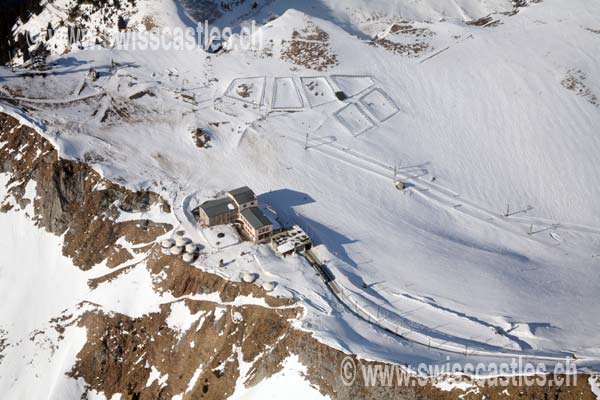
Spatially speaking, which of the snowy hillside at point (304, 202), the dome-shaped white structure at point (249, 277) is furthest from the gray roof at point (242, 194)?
the dome-shaped white structure at point (249, 277)

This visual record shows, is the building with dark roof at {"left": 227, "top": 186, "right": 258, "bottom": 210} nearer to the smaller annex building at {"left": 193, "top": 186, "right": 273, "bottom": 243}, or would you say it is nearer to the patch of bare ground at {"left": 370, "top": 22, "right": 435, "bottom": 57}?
the smaller annex building at {"left": 193, "top": 186, "right": 273, "bottom": 243}

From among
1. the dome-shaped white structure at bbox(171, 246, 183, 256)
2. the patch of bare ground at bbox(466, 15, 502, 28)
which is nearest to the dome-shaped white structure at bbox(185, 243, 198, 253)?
the dome-shaped white structure at bbox(171, 246, 183, 256)

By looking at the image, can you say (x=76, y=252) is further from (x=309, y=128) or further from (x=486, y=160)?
(x=486, y=160)

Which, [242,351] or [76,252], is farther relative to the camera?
[76,252]

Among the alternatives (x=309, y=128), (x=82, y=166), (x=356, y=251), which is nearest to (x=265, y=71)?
(x=309, y=128)

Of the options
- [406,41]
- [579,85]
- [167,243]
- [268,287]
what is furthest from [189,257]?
[579,85]

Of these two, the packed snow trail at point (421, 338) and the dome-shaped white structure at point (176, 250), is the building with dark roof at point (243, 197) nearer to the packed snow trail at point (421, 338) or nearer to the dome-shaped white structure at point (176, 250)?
the dome-shaped white structure at point (176, 250)
